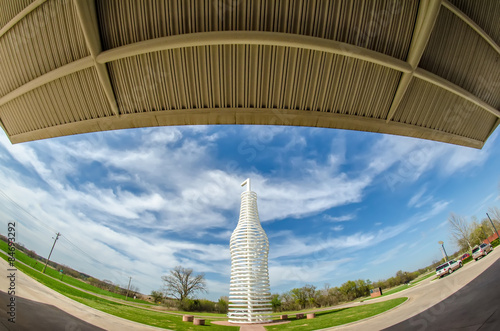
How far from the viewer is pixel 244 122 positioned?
4.91 metres

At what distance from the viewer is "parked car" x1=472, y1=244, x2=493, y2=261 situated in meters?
4.19

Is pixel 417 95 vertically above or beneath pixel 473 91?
beneath

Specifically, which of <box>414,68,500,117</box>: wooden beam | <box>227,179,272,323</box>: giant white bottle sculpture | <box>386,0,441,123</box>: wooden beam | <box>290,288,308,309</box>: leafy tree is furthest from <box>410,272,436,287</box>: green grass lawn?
<box>290,288,308,309</box>: leafy tree

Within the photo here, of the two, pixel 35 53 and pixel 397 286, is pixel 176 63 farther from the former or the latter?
pixel 397 286

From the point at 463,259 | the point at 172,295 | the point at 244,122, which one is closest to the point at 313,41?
the point at 244,122

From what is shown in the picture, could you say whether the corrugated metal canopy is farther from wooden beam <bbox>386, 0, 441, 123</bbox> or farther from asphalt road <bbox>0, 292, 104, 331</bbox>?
Result: asphalt road <bbox>0, 292, 104, 331</bbox>

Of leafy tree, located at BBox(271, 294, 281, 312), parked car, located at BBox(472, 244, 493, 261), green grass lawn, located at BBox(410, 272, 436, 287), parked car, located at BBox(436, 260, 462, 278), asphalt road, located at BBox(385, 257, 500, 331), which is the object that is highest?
parked car, located at BBox(472, 244, 493, 261)

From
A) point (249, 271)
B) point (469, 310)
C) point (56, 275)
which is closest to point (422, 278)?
point (469, 310)

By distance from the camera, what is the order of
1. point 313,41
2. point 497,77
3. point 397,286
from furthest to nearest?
point 497,77, point 397,286, point 313,41

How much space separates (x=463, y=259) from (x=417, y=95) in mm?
4053

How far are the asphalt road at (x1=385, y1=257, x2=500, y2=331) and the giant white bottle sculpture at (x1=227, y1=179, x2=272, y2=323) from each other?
559 cm

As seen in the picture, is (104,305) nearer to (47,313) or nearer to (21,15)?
(47,313)

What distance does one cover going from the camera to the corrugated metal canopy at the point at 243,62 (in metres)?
4.06

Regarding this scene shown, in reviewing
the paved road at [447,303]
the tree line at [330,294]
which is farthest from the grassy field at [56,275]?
the tree line at [330,294]
